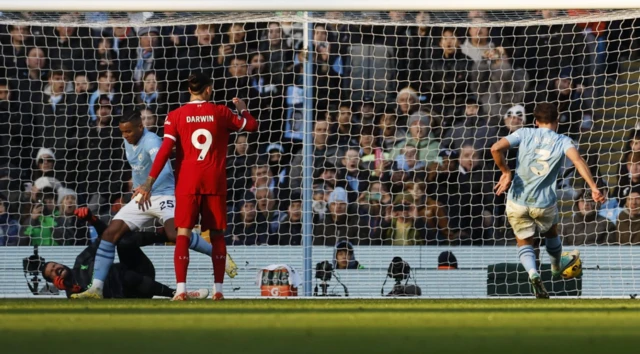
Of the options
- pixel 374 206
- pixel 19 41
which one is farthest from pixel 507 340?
pixel 19 41

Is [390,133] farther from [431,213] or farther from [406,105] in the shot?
[431,213]

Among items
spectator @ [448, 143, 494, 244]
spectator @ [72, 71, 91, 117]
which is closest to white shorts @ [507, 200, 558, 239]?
spectator @ [448, 143, 494, 244]

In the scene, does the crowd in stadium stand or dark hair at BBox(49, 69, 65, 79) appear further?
dark hair at BBox(49, 69, 65, 79)

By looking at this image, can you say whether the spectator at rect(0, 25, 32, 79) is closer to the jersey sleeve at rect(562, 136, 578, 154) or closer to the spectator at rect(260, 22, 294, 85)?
the spectator at rect(260, 22, 294, 85)

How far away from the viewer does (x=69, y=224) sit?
10203 mm

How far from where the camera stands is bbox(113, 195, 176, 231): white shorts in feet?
27.1

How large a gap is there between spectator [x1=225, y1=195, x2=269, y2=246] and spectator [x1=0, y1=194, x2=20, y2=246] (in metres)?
2.08

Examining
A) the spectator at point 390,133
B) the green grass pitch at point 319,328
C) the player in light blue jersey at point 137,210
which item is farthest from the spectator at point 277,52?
the green grass pitch at point 319,328

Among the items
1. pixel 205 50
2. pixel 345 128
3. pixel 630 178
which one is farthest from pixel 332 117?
pixel 630 178

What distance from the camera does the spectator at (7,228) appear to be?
10.1m

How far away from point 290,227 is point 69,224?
7.15 ft

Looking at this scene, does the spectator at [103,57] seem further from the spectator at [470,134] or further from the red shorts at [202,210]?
the red shorts at [202,210]

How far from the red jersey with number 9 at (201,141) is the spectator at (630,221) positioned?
4.43 m

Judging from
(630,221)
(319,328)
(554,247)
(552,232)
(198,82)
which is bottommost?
(319,328)
